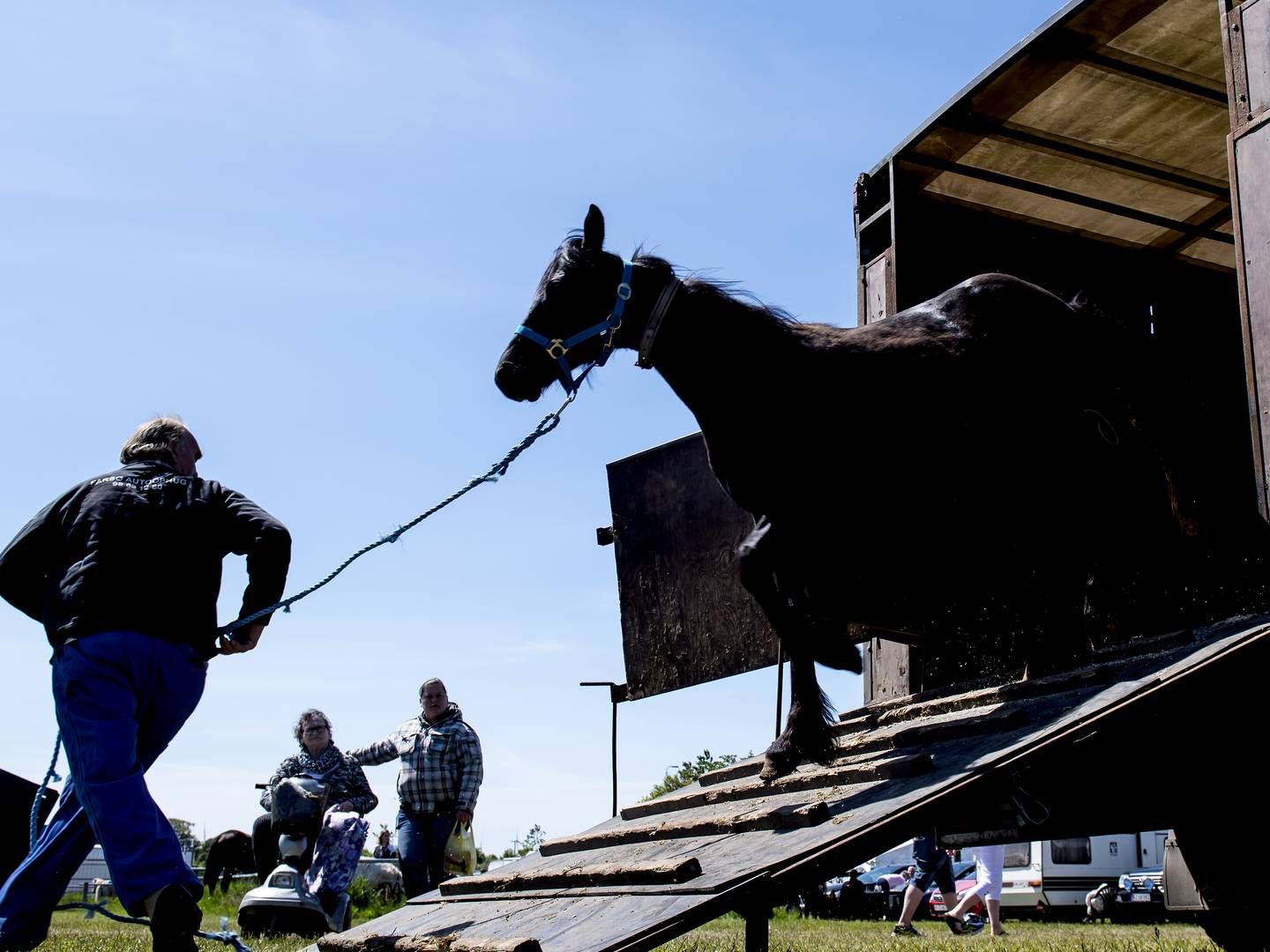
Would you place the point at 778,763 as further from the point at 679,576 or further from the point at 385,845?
the point at 385,845

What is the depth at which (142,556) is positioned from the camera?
163 inches

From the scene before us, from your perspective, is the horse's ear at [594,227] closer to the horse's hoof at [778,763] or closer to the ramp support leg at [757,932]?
the horse's hoof at [778,763]

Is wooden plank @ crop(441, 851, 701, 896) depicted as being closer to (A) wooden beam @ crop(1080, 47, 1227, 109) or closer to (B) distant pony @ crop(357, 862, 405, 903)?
(A) wooden beam @ crop(1080, 47, 1227, 109)

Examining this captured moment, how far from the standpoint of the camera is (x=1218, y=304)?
8.96m

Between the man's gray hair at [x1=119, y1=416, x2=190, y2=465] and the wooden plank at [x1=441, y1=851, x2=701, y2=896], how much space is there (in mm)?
1968

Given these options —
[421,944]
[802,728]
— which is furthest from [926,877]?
[421,944]

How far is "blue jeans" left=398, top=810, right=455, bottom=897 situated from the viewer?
8.03 m

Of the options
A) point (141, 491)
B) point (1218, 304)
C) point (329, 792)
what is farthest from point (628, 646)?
point (1218, 304)

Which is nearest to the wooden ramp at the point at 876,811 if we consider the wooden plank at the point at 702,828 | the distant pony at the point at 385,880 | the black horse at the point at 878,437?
the wooden plank at the point at 702,828

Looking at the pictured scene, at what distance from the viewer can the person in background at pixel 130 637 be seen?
381 cm

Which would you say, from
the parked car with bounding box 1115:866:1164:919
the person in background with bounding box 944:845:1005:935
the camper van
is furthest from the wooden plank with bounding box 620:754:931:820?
the camper van

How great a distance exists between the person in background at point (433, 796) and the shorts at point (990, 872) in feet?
15.5

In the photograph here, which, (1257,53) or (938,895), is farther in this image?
(938,895)

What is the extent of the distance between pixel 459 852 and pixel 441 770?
1.77 ft
